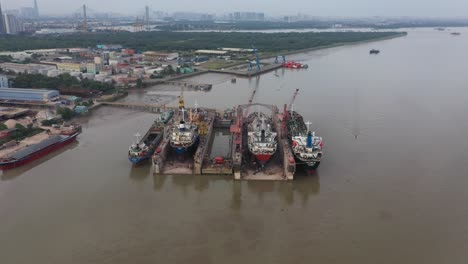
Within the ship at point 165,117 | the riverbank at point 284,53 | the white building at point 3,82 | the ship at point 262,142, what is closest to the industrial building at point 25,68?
the white building at point 3,82

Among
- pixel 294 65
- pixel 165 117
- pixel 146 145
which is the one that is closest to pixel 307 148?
pixel 146 145

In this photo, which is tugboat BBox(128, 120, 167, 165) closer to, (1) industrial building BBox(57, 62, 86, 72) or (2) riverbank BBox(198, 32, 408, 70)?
(1) industrial building BBox(57, 62, 86, 72)

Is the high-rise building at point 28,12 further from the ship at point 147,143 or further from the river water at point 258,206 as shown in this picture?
the river water at point 258,206

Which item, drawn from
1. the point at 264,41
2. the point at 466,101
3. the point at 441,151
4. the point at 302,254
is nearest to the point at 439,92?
the point at 466,101

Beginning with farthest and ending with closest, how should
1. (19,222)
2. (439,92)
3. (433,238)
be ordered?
(439,92), (19,222), (433,238)

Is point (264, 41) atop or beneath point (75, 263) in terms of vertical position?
atop

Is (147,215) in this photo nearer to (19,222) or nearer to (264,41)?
(19,222)
